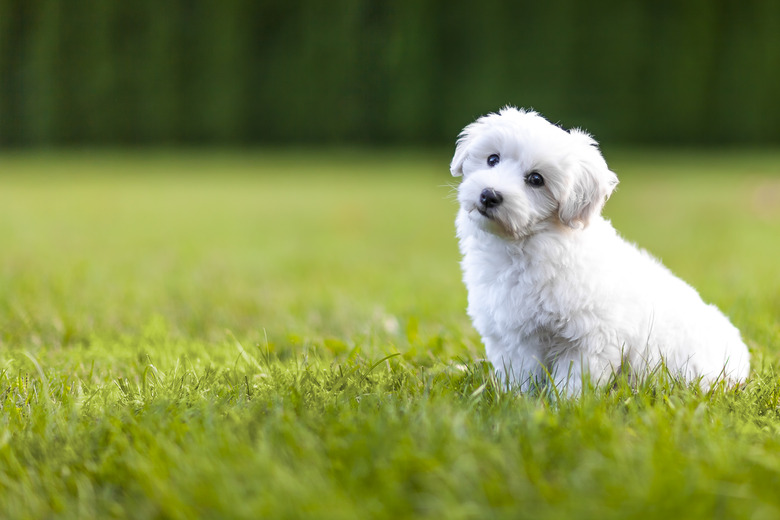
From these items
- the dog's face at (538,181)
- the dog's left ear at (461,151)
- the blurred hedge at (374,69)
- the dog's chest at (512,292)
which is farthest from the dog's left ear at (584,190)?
the blurred hedge at (374,69)

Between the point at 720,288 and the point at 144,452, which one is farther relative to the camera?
the point at 720,288

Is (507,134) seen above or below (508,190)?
above

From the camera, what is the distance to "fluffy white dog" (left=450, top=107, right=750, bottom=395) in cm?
218

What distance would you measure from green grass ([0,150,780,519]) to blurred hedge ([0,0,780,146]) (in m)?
9.92

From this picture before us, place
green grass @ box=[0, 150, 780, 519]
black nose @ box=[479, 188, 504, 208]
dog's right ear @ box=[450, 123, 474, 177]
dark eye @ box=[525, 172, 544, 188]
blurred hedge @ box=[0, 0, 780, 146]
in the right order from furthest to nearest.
→ 1. blurred hedge @ box=[0, 0, 780, 146]
2. dog's right ear @ box=[450, 123, 474, 177]
3. dark eye @ box=[525, 172, 544, 188]
4. black nose @ box=[479, 188, 504, 208]
5. green grass @ box=[0, 150, 780, 519]

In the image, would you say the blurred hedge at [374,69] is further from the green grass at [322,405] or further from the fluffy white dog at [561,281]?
the fluffy white dog at [561,281]

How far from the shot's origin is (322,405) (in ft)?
6.40

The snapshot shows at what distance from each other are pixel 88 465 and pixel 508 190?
138cm

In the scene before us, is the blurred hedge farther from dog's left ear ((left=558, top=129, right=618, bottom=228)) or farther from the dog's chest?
the dog's chest

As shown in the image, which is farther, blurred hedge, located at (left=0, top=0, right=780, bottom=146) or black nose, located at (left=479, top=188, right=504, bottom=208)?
blurred hedge, located at (left=0, top=0, right=780, bottom=146)

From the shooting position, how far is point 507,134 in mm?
2258

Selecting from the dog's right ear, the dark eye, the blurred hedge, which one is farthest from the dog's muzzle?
the blurred hedge

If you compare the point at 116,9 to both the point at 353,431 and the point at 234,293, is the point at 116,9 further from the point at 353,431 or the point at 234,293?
the point at 353,431

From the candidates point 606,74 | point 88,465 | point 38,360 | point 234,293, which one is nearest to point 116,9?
point 606,74
